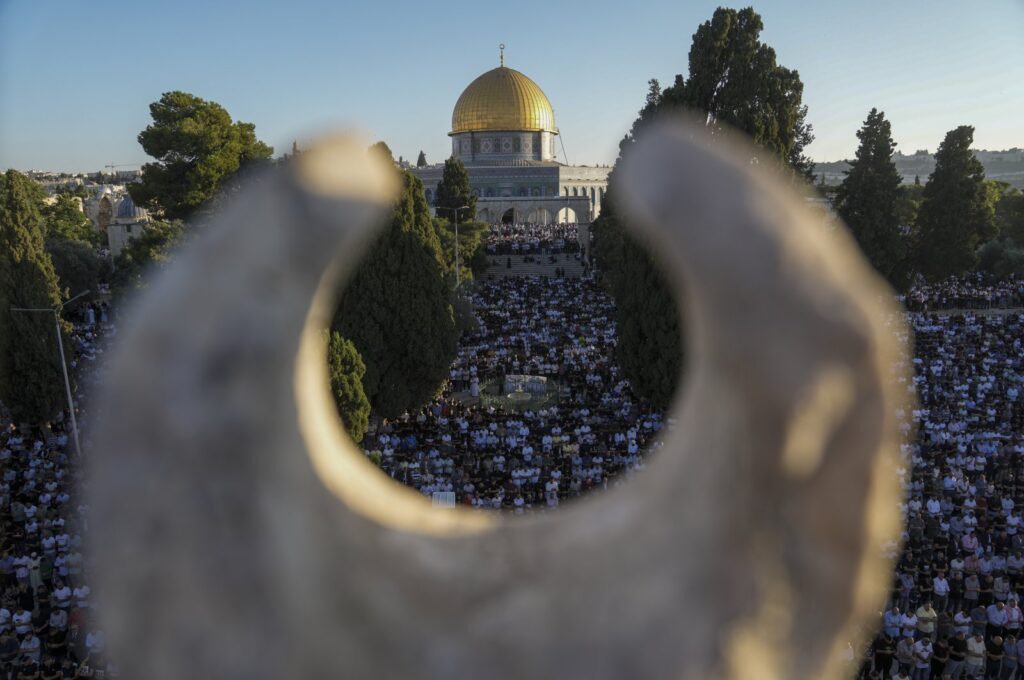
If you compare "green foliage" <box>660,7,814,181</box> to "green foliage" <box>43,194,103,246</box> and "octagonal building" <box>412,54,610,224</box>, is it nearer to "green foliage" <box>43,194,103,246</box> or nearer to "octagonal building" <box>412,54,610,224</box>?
"green foliage" <box>43,194,103,246</box>

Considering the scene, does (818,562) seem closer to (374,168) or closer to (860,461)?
(860,461)

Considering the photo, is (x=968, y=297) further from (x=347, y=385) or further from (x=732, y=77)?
(x=347, y=385)

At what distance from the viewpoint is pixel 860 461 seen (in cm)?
79

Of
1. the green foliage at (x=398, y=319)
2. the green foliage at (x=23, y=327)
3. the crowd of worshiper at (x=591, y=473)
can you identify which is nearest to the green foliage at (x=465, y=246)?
the crowd of worshiper at (x=591, y=473)

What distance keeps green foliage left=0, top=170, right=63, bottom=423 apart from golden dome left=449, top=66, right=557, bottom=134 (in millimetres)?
45630

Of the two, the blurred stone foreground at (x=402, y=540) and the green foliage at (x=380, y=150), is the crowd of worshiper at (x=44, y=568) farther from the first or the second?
the blurred stone foreground at (x=402, y=540)

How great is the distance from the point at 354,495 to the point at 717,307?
1.53 ft

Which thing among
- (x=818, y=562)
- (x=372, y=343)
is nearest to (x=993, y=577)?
(x=818, y=562)

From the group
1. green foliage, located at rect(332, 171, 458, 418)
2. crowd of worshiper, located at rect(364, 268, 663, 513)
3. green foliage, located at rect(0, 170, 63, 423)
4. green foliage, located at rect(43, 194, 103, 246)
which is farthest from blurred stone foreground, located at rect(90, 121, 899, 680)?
green foliage, located at rect(43, 194, 103, 246)

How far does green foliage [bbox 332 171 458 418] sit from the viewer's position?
14.8m

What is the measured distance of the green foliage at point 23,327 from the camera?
15227 mm

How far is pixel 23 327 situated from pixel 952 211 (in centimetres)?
2872

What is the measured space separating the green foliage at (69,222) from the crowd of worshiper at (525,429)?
25.4 metres

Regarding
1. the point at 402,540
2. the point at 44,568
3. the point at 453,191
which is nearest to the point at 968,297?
the point at 453,191
